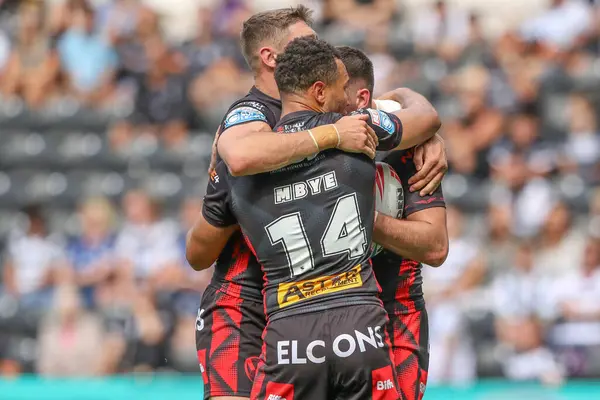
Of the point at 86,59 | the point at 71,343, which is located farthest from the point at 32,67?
the point at 71,343

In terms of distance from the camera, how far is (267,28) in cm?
461

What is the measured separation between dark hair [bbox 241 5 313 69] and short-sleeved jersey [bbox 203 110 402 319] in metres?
0.55

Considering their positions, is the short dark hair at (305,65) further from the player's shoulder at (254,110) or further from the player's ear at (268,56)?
the player's ear at (268,56)

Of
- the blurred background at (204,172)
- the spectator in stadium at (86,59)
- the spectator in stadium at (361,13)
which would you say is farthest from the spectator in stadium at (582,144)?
the spectator in stadium at (86,59)

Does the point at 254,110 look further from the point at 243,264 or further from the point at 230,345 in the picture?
the point at 230,345

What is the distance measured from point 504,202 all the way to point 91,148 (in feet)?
16.4

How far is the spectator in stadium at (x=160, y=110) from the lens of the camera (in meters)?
12.4

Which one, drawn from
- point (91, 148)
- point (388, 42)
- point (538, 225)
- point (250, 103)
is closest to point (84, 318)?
point (91, 148)

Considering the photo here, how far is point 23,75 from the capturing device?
44.6 feet

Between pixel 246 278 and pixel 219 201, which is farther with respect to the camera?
pixel 246 278

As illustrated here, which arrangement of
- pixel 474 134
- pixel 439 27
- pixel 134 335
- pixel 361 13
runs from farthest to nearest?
1. pixel 361 13
2. pixel 439 27
3. pixel 474 134
4. pixel 134 335

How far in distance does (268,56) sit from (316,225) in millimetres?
871

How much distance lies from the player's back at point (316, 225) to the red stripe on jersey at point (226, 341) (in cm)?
48

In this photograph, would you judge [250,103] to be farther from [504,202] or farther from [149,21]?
[149,21]
